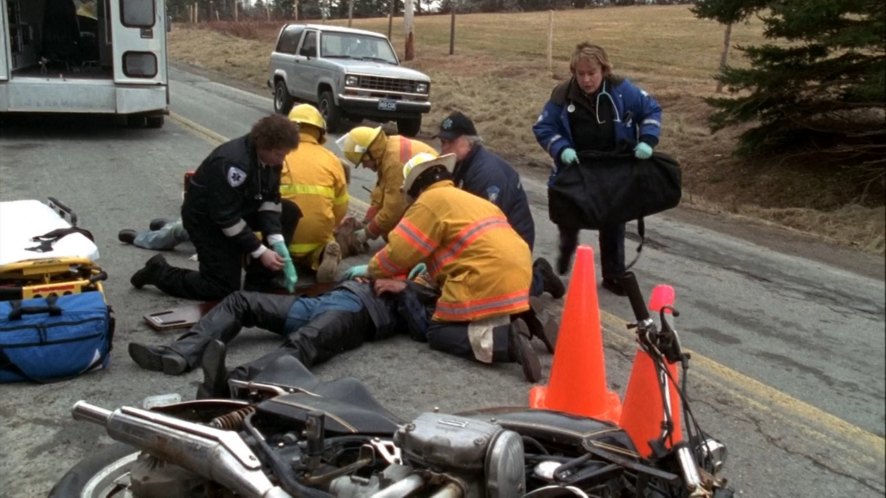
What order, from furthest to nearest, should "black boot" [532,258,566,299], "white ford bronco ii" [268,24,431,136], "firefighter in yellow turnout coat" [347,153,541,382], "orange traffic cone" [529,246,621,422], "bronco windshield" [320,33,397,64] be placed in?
1. "bronco windshield" [320,33,397,64]
2. "white ford bronco ii" [268,24,431,136]
3. "black boot" [532,258,566,299]
4. "firefighter in yellow turnout coat" [347,153,541,382]
5. "orange traffic cone" [529,246,621,422]

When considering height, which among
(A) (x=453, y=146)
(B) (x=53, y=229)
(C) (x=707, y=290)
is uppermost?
(A) (x=453, y=146)

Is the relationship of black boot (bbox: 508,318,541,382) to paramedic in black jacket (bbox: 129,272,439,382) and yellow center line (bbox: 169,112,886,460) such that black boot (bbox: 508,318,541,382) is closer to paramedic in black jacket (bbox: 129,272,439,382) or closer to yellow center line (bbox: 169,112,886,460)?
paramedic in black jacket (bbox: 129,272,439,382)

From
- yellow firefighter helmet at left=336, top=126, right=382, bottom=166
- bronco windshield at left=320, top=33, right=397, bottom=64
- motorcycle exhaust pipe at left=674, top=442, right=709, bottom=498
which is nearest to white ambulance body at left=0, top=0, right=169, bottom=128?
bronco windshield at left=320, top=33, right=397, bottom=64

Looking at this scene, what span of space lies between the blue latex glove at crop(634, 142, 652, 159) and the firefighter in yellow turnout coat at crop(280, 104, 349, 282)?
2.21m

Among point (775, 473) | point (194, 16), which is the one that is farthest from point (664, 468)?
point (194, 16)

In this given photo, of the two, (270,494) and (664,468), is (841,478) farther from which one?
(270,494)

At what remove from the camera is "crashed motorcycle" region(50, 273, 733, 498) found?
2322 millimetres

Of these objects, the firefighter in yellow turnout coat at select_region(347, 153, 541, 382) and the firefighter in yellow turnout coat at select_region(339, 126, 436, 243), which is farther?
the firefighter in yellow turnout coat at select_region(339, 126, 436, 243)

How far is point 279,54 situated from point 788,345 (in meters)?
15.0

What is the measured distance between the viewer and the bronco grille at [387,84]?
52.6ft

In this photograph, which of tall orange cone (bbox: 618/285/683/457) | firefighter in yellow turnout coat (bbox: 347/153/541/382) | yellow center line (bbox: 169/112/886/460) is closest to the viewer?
tall orange cone (bbox: 618/285/683/457)

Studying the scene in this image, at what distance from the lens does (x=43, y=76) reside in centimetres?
1224

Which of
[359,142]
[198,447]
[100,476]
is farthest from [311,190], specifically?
[198,447]

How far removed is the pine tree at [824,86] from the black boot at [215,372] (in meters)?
2.45
